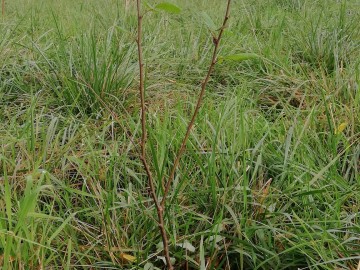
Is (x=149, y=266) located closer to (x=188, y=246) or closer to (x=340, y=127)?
(x=188, y=246)

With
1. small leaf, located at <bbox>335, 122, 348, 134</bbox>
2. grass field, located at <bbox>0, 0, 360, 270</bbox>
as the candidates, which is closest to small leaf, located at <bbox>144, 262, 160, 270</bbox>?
grass field, located at <bbox>0, 0, 360, 270</bbox>

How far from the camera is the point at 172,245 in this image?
1256 millimetres

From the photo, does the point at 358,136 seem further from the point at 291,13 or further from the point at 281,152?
the point at 291,13

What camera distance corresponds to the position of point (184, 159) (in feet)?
5.18

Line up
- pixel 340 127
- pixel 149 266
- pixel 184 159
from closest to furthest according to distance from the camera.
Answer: pixel 149 266, pixel 184 159, pixel 340 127

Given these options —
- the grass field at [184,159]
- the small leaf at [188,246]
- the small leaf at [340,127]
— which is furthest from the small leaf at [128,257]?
the small leaf at [340,127]

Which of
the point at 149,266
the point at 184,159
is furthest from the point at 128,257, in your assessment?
the point at 184,159

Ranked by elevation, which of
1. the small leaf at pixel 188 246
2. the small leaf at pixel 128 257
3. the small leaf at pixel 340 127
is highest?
the small leaf at pixel 340 127

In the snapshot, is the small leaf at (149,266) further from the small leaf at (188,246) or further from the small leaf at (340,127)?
the small leaf at (340,127)

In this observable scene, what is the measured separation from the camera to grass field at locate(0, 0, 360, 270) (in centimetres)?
123

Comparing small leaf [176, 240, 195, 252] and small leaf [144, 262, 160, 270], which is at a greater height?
small leaf [176, 240, 195, 252]

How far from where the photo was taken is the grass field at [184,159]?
1231 mm

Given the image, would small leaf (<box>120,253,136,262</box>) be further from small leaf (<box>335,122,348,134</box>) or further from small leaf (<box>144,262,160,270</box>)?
small leaf (<box>335,122,348,134</box>)

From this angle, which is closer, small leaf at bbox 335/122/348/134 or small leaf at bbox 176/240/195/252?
small leaf at bbox 176/240/195/252
